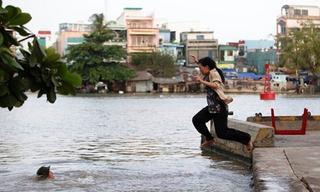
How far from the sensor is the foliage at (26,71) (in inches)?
120

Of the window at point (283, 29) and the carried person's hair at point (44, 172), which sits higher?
the window at point (283, 29)

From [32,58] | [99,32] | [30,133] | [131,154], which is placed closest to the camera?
[32,58]

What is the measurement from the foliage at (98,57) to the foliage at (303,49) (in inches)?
775

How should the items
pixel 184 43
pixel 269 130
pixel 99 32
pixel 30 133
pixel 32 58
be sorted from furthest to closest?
pixel 184 43 → pixel 99 32 → pixel 30 133 → pixel 269 130 → pixel 32 58

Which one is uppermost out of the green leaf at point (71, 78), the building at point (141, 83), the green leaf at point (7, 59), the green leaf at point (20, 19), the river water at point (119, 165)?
the green leaf at point (20, 19)

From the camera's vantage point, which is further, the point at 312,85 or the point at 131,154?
the point at 312,85

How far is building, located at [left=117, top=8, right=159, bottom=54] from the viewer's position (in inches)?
3145

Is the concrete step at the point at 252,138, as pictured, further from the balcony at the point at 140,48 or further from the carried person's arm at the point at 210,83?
the balcony at the point at 140,48

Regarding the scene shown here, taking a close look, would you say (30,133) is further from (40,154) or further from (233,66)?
(233,66)

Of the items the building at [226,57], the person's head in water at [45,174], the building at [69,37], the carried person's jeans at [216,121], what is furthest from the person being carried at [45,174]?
the building at [226,57]

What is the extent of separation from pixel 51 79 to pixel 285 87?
75.8 meters

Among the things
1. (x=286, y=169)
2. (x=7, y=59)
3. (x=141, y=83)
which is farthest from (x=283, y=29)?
(x=7, y=59)

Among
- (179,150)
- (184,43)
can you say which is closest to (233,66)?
(184,43)

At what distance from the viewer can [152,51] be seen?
76312mm
